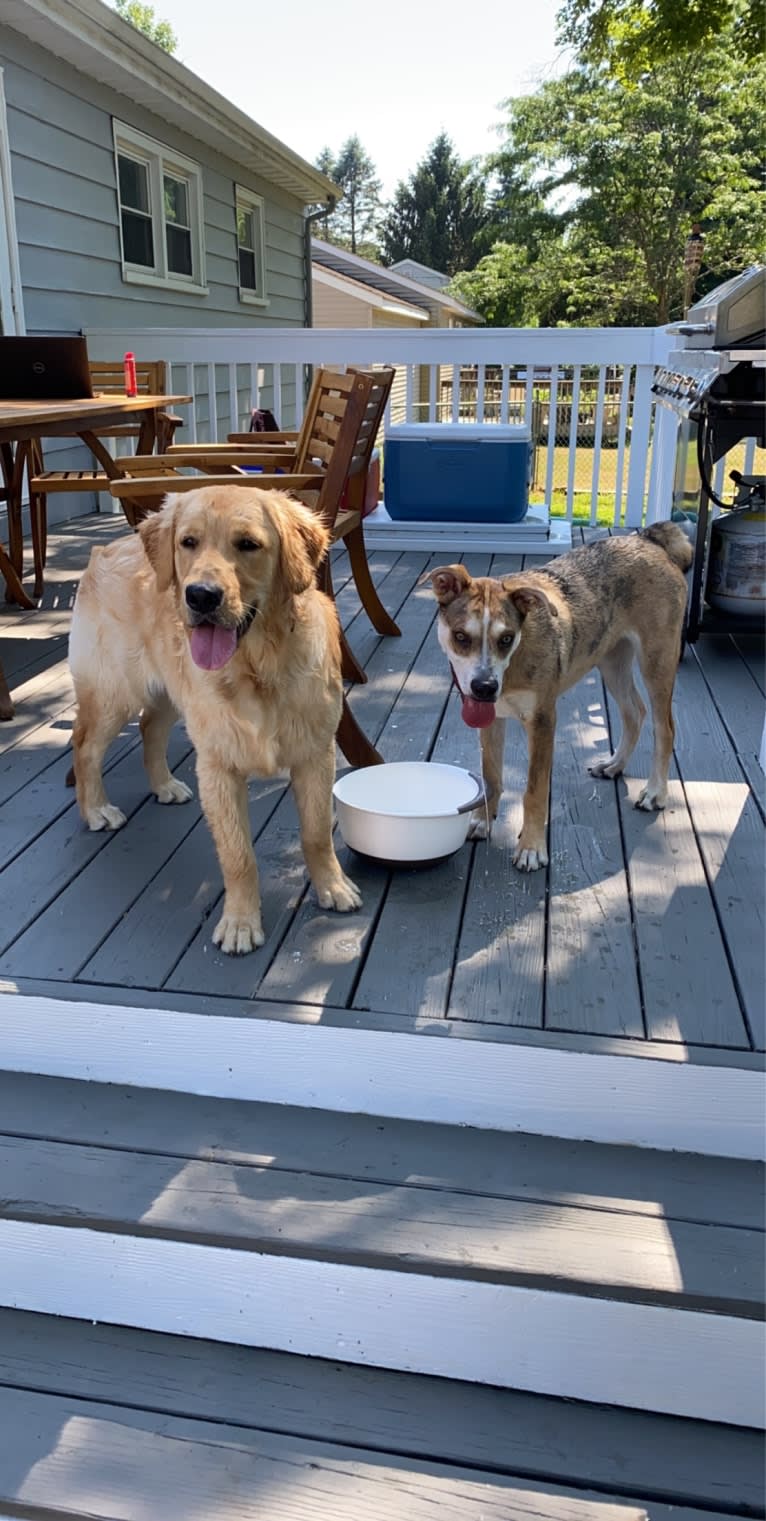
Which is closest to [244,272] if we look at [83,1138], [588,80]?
[83,1138]

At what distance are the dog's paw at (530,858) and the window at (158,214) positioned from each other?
7.64 m

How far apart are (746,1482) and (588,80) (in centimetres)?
2712

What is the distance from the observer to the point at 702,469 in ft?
13.2

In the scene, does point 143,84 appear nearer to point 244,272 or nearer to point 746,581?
point 244,272

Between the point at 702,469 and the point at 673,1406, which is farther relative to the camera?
the point at 702,469

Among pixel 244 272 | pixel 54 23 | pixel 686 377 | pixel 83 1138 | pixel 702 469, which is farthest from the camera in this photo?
pixel 244 272

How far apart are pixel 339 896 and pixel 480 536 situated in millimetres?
4217

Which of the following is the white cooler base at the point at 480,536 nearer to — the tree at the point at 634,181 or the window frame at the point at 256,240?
the window frame at the point at 256,240

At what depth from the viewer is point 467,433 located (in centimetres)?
600

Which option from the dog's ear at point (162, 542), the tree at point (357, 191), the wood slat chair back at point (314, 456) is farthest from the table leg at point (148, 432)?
the tree at point (357, 191)

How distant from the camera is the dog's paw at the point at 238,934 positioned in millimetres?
2262

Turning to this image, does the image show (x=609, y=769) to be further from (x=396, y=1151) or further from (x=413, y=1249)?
(x=413, y=1249)

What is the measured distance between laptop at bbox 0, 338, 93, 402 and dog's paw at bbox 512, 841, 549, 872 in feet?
10.4

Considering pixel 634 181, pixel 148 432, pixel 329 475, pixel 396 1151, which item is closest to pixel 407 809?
pixel 396 1151
